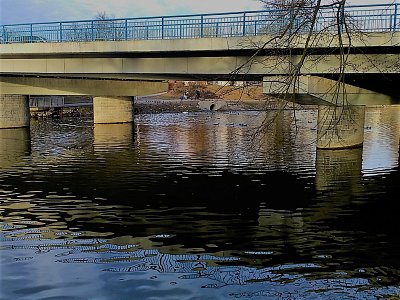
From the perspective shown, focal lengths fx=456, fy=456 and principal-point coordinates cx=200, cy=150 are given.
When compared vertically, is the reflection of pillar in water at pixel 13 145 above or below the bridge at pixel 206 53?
below

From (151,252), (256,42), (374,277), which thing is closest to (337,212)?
(374,277)

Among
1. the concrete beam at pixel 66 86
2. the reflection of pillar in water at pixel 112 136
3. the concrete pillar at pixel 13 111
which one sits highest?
the concrete beam at pixel 66 86

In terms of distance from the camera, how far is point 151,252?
8352 millimetres

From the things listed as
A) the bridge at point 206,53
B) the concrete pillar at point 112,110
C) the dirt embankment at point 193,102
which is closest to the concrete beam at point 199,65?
the bridge at point 206,53

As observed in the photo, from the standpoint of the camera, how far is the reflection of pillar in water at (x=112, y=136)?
79.8ft

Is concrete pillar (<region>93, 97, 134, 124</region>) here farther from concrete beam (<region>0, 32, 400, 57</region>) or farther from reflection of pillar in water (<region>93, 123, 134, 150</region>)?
concrete beam (<region>0, 32, 400, 57</region>)

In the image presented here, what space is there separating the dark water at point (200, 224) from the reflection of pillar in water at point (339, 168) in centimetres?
5

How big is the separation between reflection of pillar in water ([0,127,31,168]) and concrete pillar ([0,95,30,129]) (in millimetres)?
674

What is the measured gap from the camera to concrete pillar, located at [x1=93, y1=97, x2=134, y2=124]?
35250 mm

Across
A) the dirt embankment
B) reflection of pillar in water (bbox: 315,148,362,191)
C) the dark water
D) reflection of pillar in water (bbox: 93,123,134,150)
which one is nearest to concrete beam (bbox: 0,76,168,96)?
reflection of pillar in water (bbox: 93,123,134,150)

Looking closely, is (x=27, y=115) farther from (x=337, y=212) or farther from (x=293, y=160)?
(x=337, y=212)

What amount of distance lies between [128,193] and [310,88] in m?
9.32

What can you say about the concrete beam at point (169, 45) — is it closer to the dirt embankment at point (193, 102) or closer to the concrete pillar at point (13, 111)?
the concrete pillar at point (13, 111)

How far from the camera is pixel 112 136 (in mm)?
28562
